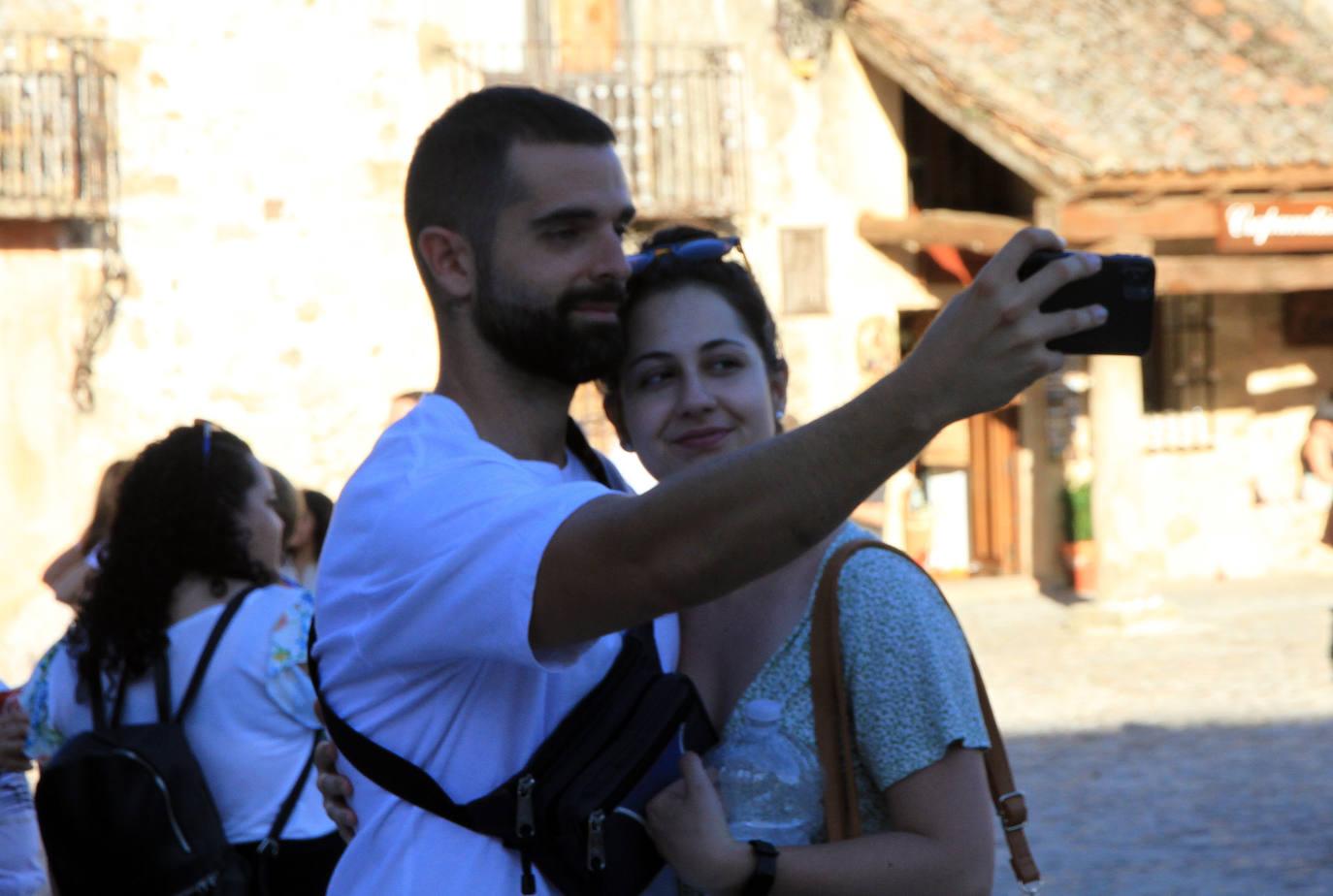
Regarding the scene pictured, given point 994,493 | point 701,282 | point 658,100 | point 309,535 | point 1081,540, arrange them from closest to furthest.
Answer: point 701,282 → point 309,535 → point 658,100 → point 1081,540 → point 994,493

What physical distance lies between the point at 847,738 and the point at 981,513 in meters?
14.8

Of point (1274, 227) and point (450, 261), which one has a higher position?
point (1274, 227)

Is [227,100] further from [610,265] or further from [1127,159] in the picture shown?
[610,265]

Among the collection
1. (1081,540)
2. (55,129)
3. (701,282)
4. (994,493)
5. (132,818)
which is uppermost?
(55,129)

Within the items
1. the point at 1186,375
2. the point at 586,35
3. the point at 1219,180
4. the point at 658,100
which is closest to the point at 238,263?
the point at 586,35

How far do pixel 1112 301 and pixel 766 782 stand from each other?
0.77 metres

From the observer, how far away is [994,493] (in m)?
16.5

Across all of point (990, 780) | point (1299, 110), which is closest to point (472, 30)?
point (1299, 110)

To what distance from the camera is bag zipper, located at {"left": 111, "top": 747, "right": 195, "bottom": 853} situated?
3.30 m

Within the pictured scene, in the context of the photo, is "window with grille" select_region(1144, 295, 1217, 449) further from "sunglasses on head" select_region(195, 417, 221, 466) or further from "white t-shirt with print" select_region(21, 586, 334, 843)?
"white t-shirt with print" select_region(21, 586, 334, 843)

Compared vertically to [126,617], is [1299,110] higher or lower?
higher

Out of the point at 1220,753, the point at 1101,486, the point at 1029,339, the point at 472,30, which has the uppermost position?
the point at 472,30

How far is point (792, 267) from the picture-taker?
15.9m

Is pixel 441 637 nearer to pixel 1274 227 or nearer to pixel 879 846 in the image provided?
pixel 879 846
